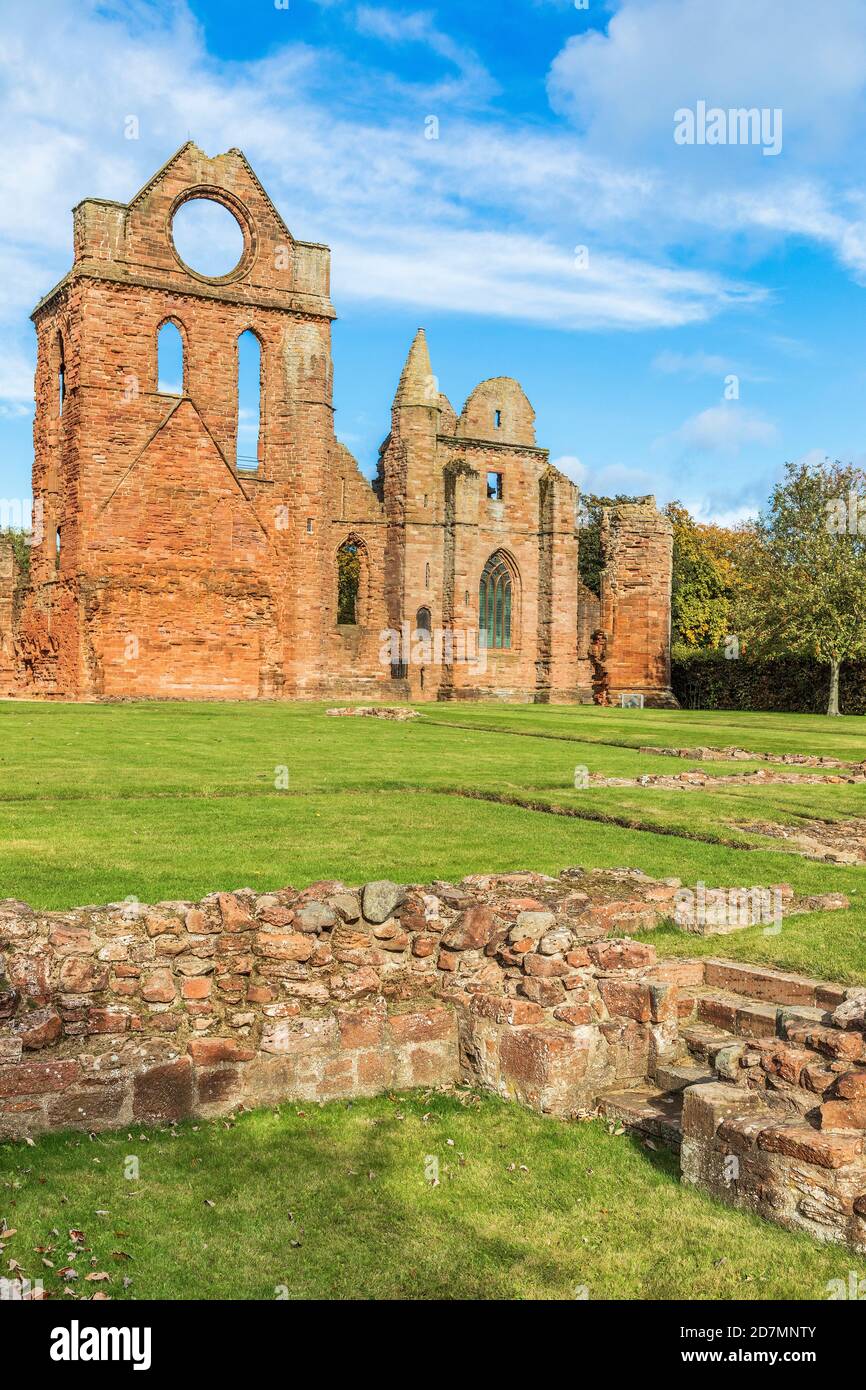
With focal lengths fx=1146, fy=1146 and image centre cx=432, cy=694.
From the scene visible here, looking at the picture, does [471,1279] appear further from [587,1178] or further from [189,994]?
[189,994]

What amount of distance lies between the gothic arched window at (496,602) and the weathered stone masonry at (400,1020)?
42.7 m

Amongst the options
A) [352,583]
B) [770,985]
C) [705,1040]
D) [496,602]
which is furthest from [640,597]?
[705,1040]

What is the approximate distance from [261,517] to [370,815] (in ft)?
104

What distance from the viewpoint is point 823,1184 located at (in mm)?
5066

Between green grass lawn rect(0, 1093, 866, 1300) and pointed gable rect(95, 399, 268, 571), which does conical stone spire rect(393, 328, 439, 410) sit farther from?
green grass lawn rect(0, 1093, 866, 1300)

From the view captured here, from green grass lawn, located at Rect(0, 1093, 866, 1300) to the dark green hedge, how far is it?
A: 39406mm

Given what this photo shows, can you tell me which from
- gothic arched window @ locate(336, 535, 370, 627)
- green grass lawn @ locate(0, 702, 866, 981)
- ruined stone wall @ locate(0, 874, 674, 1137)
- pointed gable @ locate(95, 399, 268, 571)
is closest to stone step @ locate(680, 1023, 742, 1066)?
ruined stone wall @ locate(0, 874, 674, 1137)

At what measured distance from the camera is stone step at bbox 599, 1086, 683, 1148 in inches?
242

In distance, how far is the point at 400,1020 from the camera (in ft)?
22.8

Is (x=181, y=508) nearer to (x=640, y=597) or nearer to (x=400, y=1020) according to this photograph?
(x=640, y=597)
